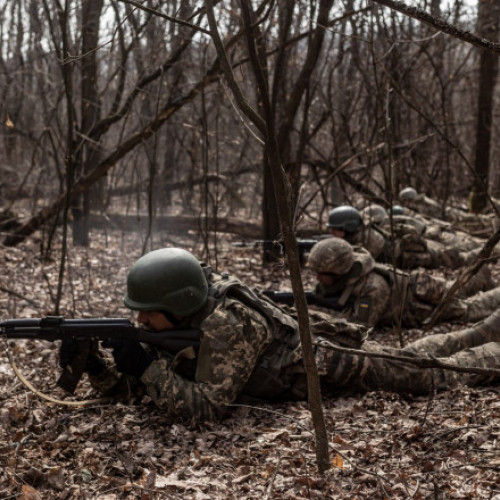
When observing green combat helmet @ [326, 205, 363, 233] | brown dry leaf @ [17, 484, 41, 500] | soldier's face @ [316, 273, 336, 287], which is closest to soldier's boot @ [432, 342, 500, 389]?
soldier's face @ [316, 273, 336, 287]

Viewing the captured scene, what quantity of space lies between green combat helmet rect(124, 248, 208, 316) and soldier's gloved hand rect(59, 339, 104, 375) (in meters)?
0.41

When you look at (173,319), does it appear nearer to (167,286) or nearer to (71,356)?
(167,286)

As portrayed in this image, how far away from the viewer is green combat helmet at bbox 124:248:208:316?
12.4 feet

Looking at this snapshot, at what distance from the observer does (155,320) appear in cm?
390

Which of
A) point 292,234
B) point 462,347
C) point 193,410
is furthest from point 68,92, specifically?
point 462,347

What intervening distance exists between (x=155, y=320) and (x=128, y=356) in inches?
10.7

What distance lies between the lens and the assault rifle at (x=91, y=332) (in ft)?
12.4

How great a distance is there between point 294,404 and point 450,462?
4.18ft

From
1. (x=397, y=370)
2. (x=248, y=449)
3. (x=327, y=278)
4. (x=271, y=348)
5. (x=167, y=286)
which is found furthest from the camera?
(x=327, y=278)

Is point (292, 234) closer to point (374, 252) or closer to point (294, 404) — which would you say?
point (294, 404)

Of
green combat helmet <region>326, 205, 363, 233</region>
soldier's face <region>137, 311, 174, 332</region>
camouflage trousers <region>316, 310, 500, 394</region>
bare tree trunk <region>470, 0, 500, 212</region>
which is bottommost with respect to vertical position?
camouflage trousers <region>316, 310, 500, 394</region>

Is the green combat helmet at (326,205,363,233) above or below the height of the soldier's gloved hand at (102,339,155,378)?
above

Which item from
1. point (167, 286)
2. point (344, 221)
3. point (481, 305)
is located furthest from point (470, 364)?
point (344, 221)

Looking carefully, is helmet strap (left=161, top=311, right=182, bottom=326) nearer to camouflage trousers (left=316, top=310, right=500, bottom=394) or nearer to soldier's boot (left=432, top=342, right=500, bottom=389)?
camouflage trousers (left=316, top=310, right=500, bottom=394)
